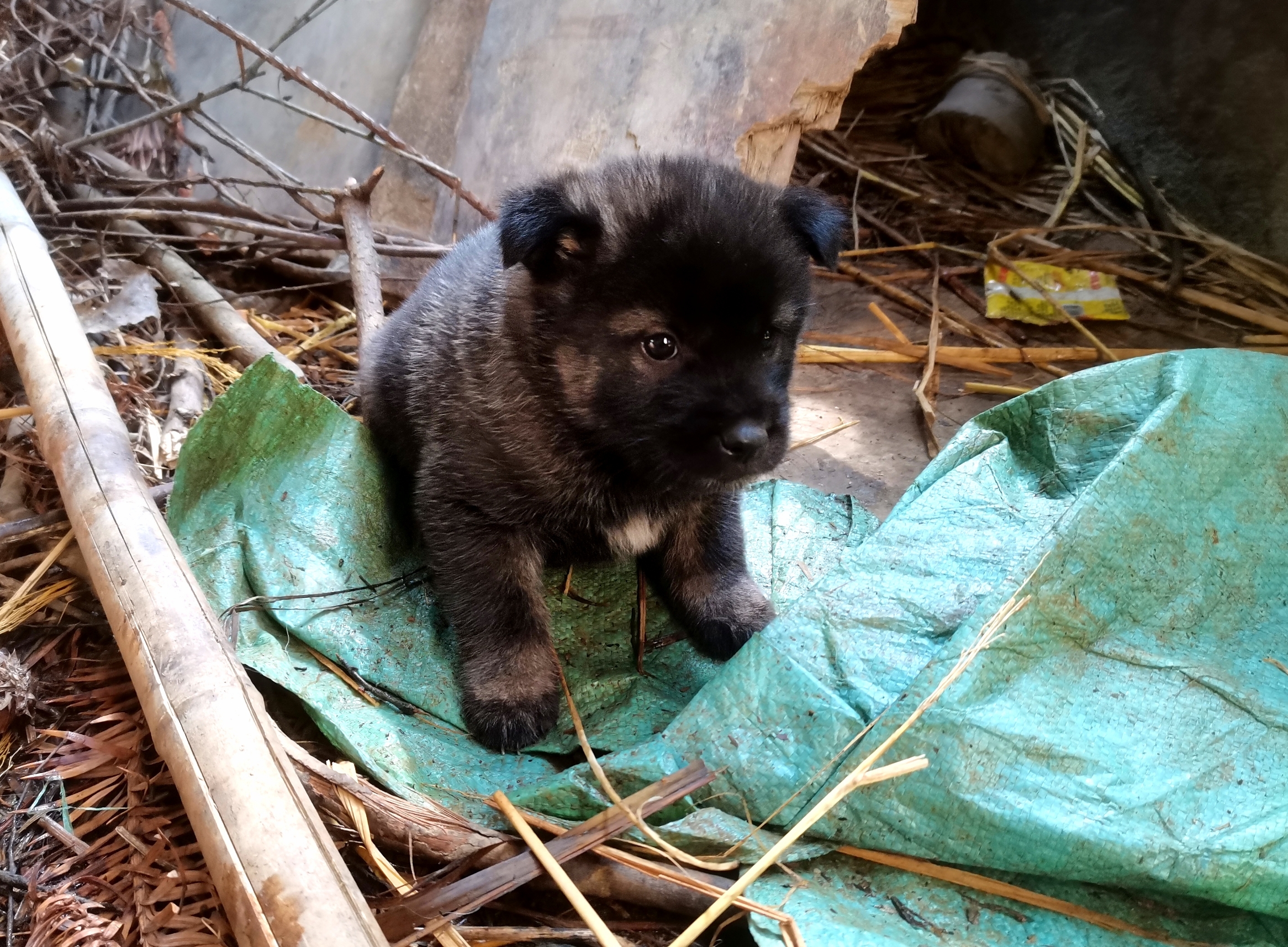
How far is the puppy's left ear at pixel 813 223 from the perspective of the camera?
2.88m

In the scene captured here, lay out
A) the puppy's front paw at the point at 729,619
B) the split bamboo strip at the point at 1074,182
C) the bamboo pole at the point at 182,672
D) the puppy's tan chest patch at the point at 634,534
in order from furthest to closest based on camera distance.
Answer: the split bamboo strip at the point at 1074,182 → the puppy's front paw at the point at 729,619 → the puppy's tan chest patch at the point at 634,534 → the bamboo pole at the point at 182,672

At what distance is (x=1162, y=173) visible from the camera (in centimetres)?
615

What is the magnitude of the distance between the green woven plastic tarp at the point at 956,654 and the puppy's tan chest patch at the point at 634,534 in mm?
431

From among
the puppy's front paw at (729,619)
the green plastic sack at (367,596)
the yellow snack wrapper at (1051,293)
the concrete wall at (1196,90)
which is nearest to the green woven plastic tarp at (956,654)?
the green plastic sack at (367,596)

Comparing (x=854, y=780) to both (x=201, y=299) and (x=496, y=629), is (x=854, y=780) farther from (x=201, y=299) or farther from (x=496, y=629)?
(x=201, y=299)

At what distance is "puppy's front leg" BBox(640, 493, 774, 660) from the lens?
3.31 metres

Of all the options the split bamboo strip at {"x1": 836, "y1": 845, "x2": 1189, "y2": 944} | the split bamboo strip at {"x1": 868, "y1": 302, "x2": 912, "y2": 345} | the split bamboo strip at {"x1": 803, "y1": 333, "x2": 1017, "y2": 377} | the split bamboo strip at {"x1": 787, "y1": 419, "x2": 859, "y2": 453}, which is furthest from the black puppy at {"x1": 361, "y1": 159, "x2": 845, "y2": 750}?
the split bamboo strip at {"x1": 868, "y1": 302, "x2": 912, "y2": 345}

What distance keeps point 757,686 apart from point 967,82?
6.28 metres

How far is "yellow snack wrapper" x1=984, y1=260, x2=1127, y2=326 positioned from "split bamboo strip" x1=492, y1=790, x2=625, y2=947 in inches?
179

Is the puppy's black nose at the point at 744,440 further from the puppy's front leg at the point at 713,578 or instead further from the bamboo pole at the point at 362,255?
the bamboo pole at the point at 362,255

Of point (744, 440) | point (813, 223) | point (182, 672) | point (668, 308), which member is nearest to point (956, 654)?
point (744, 440)

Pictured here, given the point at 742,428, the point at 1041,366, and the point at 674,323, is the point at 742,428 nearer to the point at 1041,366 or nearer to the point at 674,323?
the point at 674,323

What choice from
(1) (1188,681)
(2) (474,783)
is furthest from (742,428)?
(1) (1188,681)

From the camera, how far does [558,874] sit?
218cm
